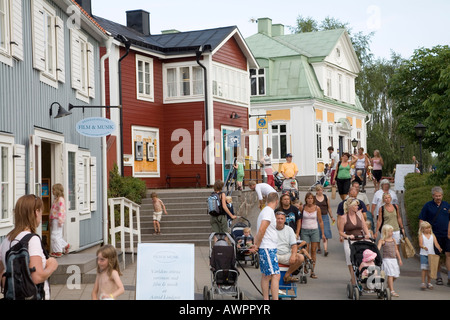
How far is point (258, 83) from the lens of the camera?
4147cm

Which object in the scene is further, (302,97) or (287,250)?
(302,97)

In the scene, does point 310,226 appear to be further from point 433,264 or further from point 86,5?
point 86,5

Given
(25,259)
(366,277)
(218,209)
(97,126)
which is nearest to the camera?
(25,259)

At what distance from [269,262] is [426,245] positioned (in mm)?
3903

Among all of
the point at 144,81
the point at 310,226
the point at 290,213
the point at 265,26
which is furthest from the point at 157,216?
the point at 265,26

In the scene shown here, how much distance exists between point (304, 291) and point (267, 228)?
238cm

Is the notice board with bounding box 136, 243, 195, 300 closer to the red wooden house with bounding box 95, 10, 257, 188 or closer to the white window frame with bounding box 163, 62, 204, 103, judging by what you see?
the red wooden house with bounding box 95, 10, 257, 188

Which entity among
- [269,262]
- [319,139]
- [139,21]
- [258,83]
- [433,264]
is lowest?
[433,264]

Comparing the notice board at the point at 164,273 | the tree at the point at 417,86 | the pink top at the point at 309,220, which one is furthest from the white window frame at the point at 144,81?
the notice board at the point at 164,273

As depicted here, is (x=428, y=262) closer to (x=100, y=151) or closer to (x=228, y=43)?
(x=100, y=151)

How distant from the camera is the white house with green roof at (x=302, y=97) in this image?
39625mm

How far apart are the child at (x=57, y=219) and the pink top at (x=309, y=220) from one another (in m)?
4.76

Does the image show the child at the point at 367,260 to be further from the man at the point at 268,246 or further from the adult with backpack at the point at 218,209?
the adult with backpack at the point at 218,209

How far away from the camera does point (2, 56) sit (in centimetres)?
1216
